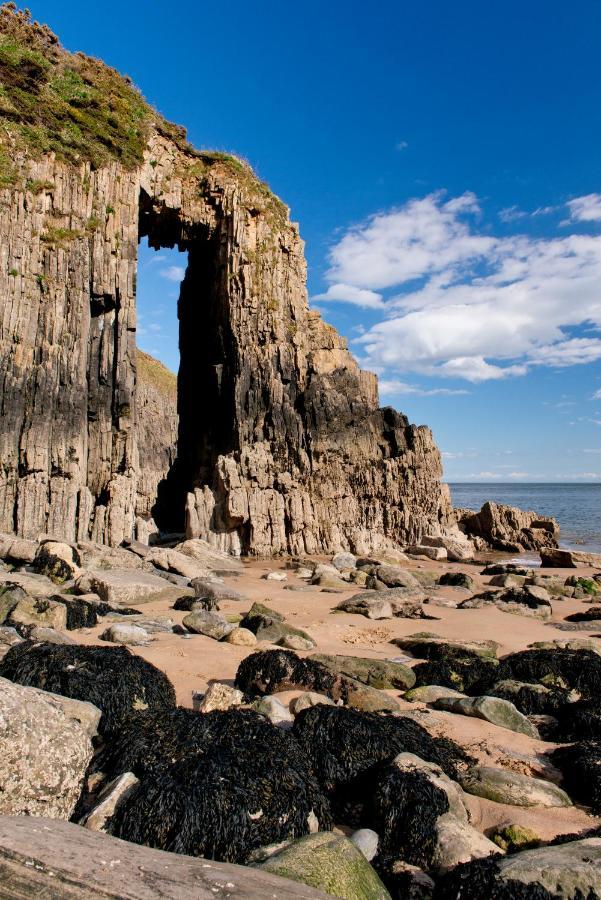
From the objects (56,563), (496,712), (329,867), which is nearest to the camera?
(329,867)

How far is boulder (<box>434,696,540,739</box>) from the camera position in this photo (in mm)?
6520

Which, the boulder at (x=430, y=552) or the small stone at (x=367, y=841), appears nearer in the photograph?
the small stone at (x=367, y=841)

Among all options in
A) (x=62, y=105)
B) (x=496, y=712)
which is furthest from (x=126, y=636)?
(x=62, y=105)

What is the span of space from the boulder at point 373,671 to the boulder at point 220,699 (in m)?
1.83

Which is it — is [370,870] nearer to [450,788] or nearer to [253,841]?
[253,841]

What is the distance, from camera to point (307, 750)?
209 inches

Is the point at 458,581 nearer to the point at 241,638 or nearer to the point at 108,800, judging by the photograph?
the point at 241,638

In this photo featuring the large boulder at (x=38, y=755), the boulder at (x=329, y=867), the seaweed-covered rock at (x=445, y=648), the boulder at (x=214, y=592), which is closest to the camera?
the boulder at (x=329, y=867)

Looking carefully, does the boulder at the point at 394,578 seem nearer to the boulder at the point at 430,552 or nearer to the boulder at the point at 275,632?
the boulder at the point at 430,552

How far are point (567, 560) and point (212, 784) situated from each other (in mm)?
23206

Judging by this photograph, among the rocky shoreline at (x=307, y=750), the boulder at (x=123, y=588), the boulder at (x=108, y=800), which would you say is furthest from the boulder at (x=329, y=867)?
the boulder at (x=123, y=588)

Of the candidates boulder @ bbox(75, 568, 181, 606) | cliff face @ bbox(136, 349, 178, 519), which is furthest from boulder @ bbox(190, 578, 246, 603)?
cliff face @ bbox(136, 349, 178, 519)

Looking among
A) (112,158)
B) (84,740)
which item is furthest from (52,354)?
(84,740)

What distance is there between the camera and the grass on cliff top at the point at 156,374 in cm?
6756
